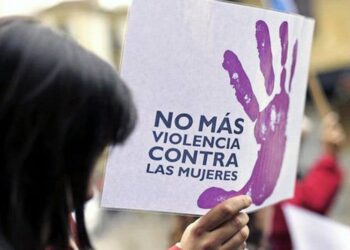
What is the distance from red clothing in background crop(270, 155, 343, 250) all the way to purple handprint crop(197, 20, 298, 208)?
7.73 ft

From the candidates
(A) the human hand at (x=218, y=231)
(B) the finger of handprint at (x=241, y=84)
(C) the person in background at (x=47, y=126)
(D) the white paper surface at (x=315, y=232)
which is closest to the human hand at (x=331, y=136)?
(D) the white paper surface at (x=315, y=232)

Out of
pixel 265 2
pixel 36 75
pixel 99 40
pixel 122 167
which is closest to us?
pixel 36 75

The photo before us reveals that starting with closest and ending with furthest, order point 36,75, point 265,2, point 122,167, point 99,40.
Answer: point 36,75
point 122,167
point 265,2
point 99,40

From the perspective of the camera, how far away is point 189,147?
1.81 metres

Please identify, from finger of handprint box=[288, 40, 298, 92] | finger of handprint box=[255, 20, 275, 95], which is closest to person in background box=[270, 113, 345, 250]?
finger of handprint box=[288, 40, 298, 92]

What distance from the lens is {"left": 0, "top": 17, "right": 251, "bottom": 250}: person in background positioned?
1325mm

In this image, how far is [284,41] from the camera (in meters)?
1.99

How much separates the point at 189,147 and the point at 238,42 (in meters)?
0.23

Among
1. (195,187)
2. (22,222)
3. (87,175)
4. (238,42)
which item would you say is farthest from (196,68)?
(22,222)

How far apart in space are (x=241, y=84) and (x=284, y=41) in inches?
7.1

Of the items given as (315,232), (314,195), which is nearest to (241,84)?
(315,232)

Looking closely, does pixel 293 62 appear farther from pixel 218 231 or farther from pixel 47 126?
pixel 47 126

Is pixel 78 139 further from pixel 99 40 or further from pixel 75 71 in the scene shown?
pixel 99 40

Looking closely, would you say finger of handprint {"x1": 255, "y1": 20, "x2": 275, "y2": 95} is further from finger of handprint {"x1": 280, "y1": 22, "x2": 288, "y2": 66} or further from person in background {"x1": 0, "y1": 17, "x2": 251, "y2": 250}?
person in background {"x1": 0, "y1": 17, "x2": 251, "y2": 250}
